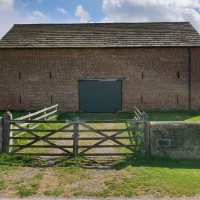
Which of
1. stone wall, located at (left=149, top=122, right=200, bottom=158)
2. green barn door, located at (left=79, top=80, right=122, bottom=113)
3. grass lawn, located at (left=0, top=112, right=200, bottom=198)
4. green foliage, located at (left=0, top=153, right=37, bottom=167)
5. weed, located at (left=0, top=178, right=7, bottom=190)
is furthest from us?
green barn door, located at (left=79, top=80, right=122, bottom=113)

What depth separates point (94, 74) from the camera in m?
16.8

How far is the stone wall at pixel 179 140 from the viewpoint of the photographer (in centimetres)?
662

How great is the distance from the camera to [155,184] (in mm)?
4902

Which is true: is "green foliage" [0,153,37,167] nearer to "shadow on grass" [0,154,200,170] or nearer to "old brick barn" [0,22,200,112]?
"shadow on grass" [0,154,200,170]

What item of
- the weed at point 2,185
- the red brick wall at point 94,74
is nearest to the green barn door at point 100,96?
the red brick wall at point 94,74

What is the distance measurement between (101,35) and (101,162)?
13.5 meters

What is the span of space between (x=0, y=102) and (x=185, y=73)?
14067 mm

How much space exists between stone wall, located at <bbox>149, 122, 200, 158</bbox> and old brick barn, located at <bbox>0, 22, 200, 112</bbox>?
1016 centimetres

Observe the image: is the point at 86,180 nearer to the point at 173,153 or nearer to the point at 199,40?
the point at 173,153

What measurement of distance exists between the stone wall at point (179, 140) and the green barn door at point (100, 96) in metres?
10.1

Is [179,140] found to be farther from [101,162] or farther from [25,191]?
[25,191]

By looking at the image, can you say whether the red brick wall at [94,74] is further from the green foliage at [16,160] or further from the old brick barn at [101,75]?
the green foliage at [16,160]

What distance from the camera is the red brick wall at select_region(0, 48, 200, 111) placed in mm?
16797

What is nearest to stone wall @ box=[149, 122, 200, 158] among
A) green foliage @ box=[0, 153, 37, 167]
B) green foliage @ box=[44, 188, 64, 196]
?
green foliage @ box=[44, 188, 64, 196]
